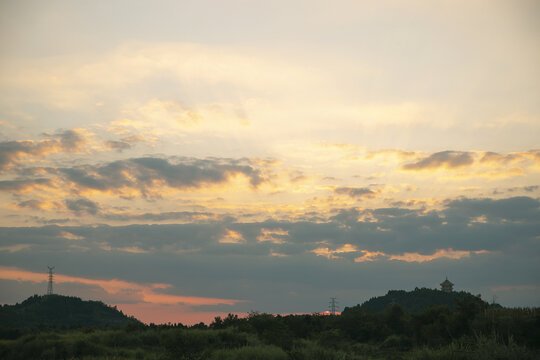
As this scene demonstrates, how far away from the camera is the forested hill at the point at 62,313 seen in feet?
364

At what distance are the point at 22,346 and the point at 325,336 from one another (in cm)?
3118

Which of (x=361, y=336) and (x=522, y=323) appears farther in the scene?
(x=361, y=336)

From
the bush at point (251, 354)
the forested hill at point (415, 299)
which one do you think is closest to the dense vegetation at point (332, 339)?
the bush at point (251, 354)

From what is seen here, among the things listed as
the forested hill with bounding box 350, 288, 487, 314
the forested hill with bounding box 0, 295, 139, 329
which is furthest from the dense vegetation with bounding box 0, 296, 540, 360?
the forested hill with bounding box 0, 295, 139, 329

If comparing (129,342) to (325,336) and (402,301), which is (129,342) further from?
(402,301)

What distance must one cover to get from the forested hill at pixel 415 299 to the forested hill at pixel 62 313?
206 ft

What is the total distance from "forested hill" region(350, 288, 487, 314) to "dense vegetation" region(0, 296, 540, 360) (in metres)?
53.2

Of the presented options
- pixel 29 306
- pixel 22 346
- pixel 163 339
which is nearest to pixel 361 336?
pixel 163 339

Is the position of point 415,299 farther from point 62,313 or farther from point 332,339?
point 62,313

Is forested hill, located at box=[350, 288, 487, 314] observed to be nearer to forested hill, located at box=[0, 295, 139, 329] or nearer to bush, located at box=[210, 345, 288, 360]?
forested hill, located at box=[0, 295, 139, 329]

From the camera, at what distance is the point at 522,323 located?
3538 cm

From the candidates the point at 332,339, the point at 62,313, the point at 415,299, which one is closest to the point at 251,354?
the point at 332,339

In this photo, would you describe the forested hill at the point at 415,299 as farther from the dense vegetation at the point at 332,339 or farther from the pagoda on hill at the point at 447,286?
the dense vegetation at the point at 332,339

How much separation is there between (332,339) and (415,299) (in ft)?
259
